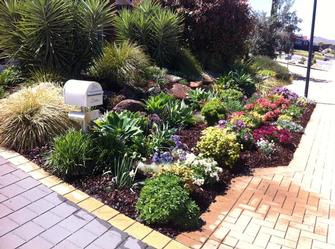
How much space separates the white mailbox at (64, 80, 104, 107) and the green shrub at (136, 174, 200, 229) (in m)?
1.27

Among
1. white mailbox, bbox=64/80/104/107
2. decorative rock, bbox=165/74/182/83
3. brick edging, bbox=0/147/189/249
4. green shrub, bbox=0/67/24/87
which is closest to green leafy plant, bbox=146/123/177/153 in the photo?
white mailbox, bbox=64/80/104/107

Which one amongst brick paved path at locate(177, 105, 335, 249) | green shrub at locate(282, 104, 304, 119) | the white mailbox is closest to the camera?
brick paved path at locate(177, 105, 335, 249)

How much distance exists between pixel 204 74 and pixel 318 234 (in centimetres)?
763

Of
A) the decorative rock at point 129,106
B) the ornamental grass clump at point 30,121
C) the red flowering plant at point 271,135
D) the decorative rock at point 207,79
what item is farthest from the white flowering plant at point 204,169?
the decorative rock at point 207,79

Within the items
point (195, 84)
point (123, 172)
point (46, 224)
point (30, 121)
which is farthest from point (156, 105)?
point (46, 224)

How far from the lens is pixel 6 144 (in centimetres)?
488

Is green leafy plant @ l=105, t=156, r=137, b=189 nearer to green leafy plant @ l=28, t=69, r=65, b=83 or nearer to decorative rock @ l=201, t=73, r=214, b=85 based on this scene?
green leafy plant @ l=28, t=69, r=65, b=83

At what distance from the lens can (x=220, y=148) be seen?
214 inches

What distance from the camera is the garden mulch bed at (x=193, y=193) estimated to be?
13.1ft

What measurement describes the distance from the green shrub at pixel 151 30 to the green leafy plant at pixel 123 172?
6022 mm

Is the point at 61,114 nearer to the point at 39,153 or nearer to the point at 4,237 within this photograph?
the point at 39,153

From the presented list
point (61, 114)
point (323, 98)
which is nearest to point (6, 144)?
point (61, 114)

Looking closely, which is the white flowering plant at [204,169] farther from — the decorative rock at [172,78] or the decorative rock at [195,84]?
the decorative rock at [195,84]

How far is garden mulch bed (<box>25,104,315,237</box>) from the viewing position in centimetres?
401
